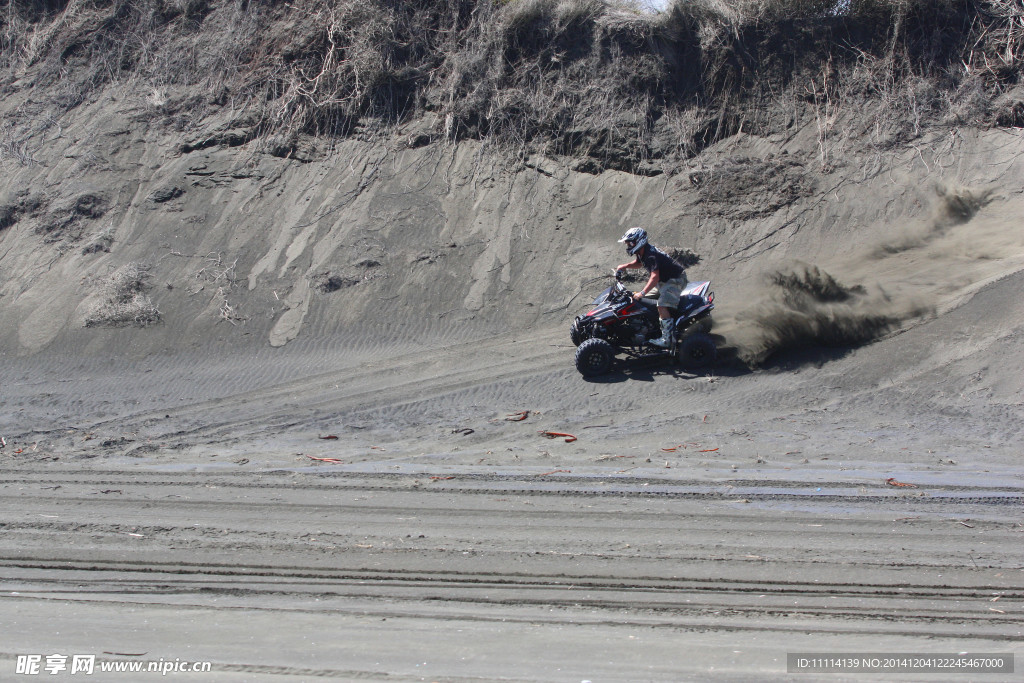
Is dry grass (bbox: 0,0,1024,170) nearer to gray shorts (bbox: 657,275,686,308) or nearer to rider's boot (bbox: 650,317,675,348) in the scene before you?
gray shorts (bbox: 657,275,686,308)

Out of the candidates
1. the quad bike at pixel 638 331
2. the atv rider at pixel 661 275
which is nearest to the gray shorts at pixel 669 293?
the atv rider at pixel 661 275

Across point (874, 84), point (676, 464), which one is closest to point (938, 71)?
point (874, 84)

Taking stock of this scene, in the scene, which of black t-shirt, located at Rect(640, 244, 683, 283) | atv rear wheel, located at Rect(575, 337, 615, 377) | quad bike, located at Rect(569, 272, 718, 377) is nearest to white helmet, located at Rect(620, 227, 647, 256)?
black t-shirt, located at Rect(640, 244, 683, 283)

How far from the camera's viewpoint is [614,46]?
17750mm

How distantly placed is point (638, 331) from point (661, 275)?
0.94 m

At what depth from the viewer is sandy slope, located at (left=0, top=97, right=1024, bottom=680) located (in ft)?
16.8

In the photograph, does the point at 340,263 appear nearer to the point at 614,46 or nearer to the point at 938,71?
the point at 614,46

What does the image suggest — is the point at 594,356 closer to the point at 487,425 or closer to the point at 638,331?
the point at 638,331

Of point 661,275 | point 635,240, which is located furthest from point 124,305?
point 661,275

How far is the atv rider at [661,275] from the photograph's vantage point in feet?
36.0

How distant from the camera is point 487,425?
10.4 m

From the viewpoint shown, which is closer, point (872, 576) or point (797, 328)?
point (872, 576)

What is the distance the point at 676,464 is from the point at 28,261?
1454 centimetres

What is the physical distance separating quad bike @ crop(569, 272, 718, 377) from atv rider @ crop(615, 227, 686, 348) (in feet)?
0.42
